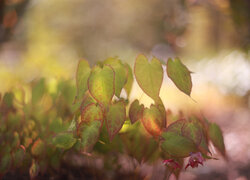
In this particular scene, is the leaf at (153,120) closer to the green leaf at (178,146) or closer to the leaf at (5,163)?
the green leaf at (178,146)

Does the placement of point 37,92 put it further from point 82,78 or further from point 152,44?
point 152,44

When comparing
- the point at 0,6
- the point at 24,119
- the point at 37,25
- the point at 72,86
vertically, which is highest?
the point at 37,25

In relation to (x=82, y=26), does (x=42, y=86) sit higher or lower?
lower

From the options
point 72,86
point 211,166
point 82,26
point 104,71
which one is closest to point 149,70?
point 104,71

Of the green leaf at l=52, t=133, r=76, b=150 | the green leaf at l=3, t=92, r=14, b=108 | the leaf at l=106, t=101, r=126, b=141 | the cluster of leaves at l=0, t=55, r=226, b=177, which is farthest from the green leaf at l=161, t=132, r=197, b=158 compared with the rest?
the green leaf at l=3, t=92, r=14, b=108

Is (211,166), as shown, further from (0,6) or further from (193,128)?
(0,6)

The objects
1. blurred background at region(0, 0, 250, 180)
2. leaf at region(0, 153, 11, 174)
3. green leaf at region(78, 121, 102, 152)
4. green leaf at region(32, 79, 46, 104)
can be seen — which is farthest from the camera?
blurred background at region(0, 0, 250, 180)

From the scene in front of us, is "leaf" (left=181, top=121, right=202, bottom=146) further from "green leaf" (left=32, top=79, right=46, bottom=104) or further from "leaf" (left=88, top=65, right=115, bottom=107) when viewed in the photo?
"green leaf" (left=32, top=79, right=46, bottom=104)
